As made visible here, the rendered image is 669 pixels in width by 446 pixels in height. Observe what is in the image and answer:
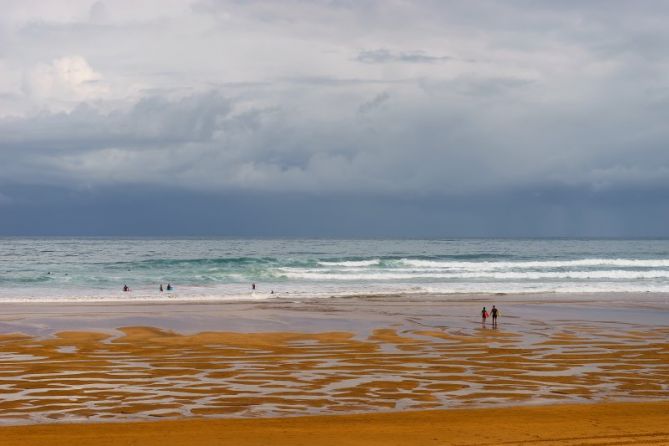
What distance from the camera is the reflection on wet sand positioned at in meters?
15.9

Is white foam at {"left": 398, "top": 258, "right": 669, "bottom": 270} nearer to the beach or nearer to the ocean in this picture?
the ocean

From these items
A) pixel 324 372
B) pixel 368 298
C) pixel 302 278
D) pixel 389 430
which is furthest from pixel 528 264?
pixel 389 430

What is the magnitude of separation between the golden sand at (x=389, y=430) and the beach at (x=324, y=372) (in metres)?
0.07

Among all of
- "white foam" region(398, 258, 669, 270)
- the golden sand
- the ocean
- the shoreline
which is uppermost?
"white foam" region(398, 258, 669, 270)

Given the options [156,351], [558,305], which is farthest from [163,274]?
[156,351]

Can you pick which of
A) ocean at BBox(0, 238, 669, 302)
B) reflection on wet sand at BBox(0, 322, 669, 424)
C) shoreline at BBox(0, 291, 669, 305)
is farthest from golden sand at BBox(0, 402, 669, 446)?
ocean at BBox(0, 238, 669, 302)

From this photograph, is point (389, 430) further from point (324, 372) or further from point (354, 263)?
point (354, 263)

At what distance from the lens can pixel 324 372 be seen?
64.7ft

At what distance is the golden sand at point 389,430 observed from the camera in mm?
12969

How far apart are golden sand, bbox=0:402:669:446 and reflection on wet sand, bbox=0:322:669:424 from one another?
0.89 meters

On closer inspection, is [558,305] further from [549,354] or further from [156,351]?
[156,351]

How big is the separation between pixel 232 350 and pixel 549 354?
395 inches

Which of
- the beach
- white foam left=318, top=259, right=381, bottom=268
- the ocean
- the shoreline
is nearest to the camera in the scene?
the beach

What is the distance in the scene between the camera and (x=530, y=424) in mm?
14148
